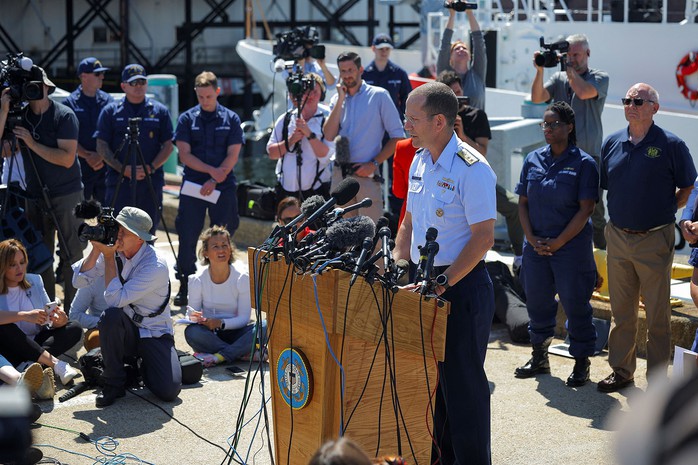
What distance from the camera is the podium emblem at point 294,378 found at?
169 inches

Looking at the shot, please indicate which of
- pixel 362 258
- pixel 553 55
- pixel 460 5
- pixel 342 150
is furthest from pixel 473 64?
pixel 362 258

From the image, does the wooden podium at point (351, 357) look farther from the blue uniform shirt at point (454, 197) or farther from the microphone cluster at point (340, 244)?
the blue uniform shirt at point (454, 197)

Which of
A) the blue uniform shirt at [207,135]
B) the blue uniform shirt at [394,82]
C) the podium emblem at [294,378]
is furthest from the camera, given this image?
the blue uniform shirt at [394,82]

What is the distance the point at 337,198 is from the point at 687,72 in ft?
30.5

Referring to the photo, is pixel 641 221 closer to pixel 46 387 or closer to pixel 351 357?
pixel 351 357

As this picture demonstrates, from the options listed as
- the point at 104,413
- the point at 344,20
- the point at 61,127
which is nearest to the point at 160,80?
the point at 61,127

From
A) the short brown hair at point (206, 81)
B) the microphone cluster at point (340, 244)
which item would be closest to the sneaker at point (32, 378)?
the microphone cluster at point (340, 244)

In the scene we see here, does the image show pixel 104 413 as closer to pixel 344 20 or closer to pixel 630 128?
pixel 630 128

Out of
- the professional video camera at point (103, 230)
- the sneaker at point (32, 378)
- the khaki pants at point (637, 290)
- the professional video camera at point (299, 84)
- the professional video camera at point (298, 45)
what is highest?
the professional video camera at point (298, 45)

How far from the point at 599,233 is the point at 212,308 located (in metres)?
3.59

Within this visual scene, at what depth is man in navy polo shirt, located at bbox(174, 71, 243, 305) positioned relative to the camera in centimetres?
857

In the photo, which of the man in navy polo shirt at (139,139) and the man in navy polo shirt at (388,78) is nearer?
the man in navy polo shirt at (139,139)

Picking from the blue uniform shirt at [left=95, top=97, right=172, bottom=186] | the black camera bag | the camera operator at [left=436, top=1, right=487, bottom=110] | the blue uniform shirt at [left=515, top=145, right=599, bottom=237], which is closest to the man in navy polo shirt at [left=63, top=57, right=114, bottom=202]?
the blue uniform shirt at [left=95, top=97, right=172, bottom=186]

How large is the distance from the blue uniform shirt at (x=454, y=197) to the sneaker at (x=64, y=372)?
2942mm
